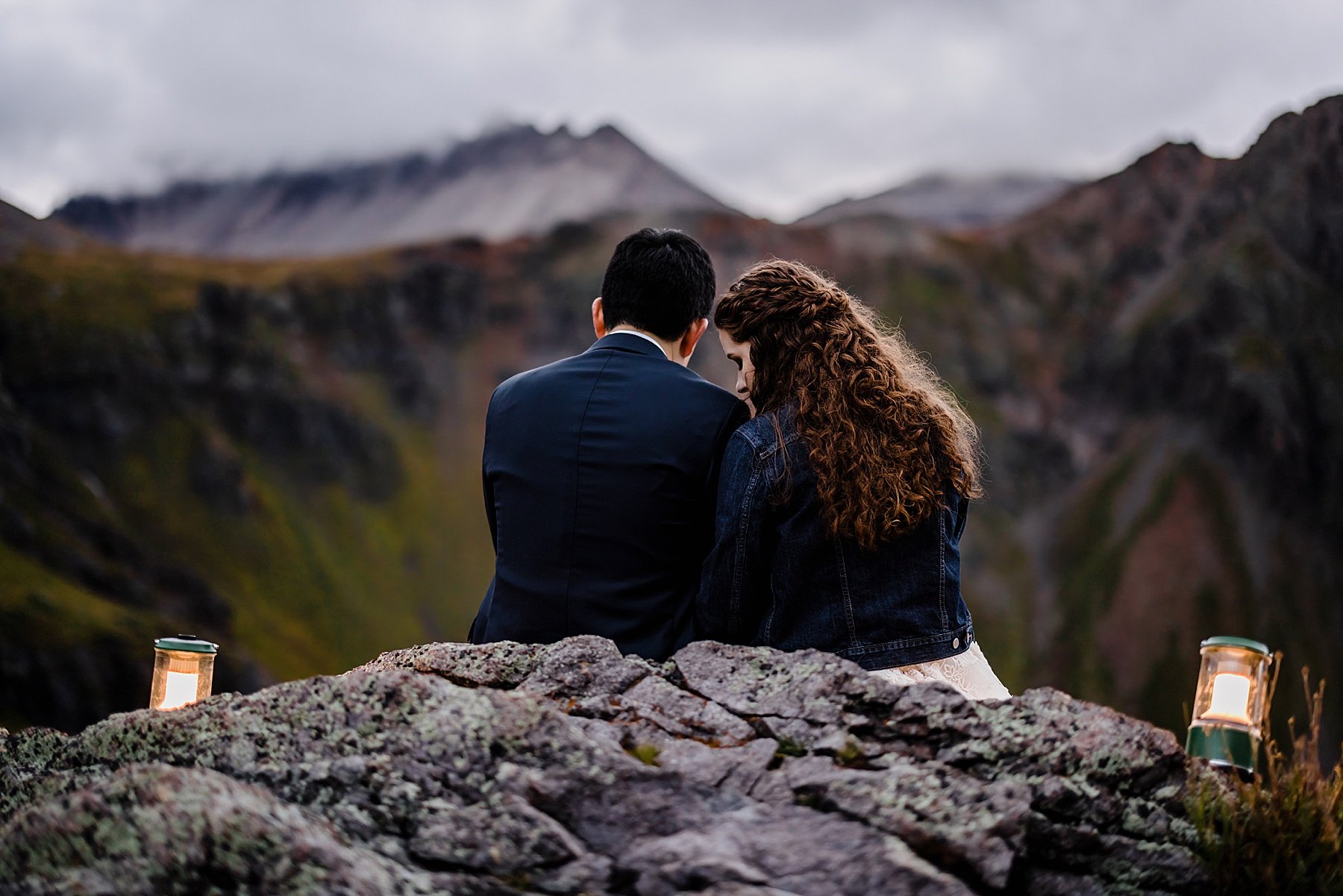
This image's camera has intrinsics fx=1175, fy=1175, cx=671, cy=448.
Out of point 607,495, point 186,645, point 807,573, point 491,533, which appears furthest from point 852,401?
point 186,645

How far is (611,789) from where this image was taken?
3865 mm

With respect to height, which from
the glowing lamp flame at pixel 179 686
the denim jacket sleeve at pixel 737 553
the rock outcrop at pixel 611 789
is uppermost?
the denim jacket sleeve at pixel 737 553

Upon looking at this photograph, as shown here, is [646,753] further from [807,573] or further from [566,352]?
[566,352]

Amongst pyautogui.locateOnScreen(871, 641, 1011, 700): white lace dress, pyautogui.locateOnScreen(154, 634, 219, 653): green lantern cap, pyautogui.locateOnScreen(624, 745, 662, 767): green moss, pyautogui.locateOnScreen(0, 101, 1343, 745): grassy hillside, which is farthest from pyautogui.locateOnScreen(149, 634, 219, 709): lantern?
pyautogui.locateOnScreen(0, 101, 1343, 745): grassy hillside

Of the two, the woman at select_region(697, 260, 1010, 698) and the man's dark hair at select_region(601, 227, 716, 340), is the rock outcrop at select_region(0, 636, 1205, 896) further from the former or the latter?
the man's dark hair at select_region(601, 227, 716, 340)

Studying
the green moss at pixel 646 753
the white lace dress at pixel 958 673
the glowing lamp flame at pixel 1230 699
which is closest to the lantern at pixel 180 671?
the green moss at pixel 646 753

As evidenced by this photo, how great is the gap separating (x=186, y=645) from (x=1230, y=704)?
267 inches

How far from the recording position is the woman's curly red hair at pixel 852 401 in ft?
Answer: 16.5

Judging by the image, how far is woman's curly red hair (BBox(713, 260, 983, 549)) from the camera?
5016 millimetres

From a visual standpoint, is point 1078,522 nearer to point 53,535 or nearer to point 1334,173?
point 1334,173

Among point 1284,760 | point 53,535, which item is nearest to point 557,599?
point 1284,760

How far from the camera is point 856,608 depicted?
5141 mm

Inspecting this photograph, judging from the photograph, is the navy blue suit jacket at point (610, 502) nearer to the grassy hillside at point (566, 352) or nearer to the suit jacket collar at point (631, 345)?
the suit jacket collar at point (631, 345)

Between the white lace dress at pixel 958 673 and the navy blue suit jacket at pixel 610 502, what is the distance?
0.95 metres
